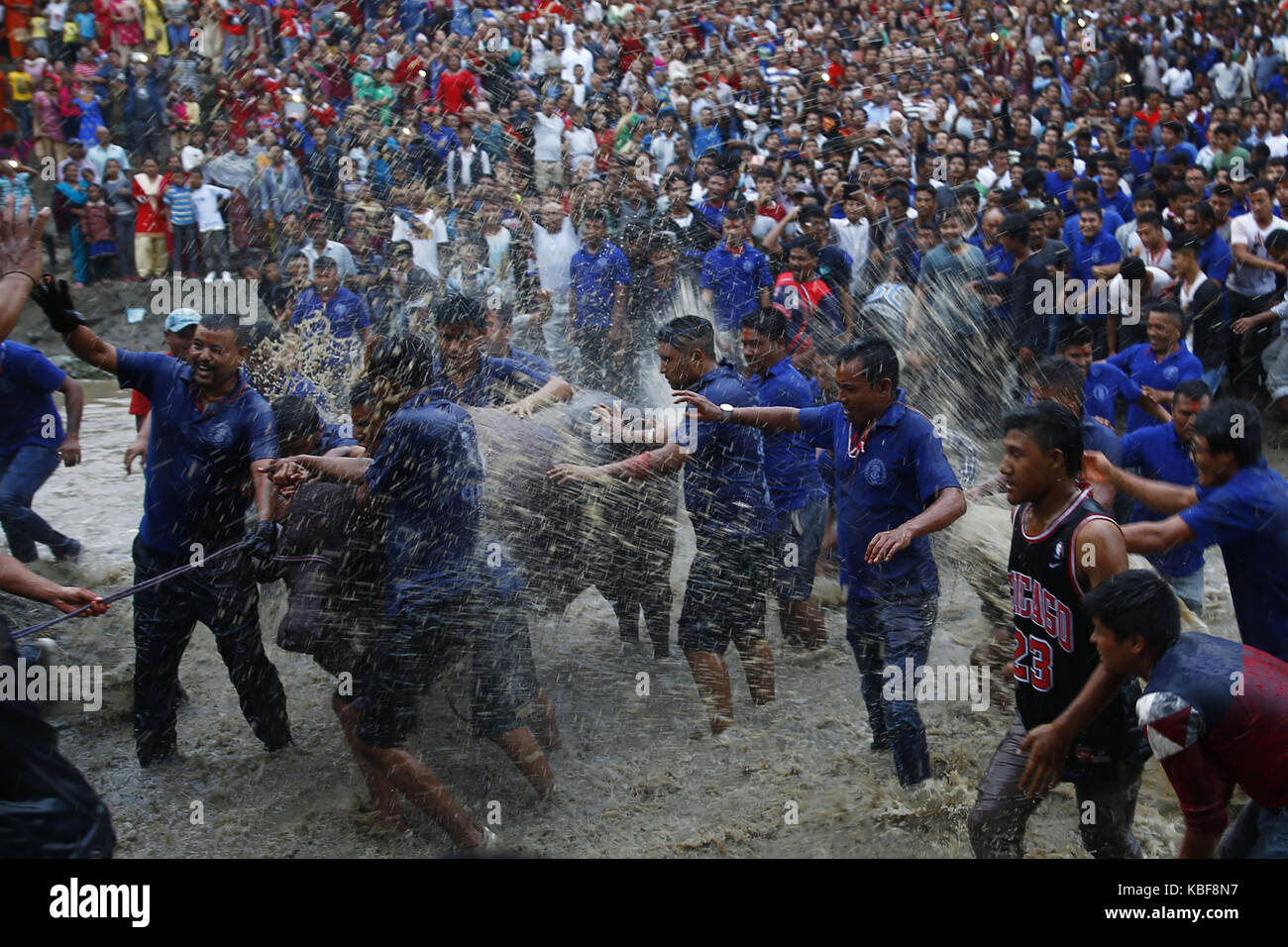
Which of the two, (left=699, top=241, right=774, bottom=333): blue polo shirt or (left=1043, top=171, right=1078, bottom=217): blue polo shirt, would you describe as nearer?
(left=699, top=241, right=774, bottom=333): blue polo shirt

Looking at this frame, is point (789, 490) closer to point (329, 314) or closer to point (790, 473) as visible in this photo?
point (790, 473)

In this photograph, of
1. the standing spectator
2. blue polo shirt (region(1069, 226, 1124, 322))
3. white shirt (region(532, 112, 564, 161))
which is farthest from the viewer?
the standing spectator

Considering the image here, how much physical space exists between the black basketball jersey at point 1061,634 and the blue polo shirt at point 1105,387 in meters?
3.02

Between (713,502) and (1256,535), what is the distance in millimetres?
2317

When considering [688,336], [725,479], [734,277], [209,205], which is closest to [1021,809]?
[725,479]

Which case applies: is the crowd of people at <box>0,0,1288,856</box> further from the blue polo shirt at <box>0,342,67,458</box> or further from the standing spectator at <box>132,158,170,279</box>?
the blue polo shirt at <box>0,342,67,458</box>

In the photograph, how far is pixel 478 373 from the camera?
19.0 feet

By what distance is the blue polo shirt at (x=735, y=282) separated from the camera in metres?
8.73

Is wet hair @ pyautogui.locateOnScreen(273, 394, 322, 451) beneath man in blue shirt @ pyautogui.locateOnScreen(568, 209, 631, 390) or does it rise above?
beneath

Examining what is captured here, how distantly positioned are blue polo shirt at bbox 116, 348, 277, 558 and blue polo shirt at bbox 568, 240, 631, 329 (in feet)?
14.4

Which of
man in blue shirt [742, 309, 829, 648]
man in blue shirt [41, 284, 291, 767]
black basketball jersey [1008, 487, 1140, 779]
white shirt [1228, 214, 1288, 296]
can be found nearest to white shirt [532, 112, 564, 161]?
white shirt [1228, 214, 1288, 296]

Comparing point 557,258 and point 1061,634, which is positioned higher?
point 557,258

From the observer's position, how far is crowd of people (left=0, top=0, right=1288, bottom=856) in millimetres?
3760

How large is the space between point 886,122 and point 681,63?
282cm
